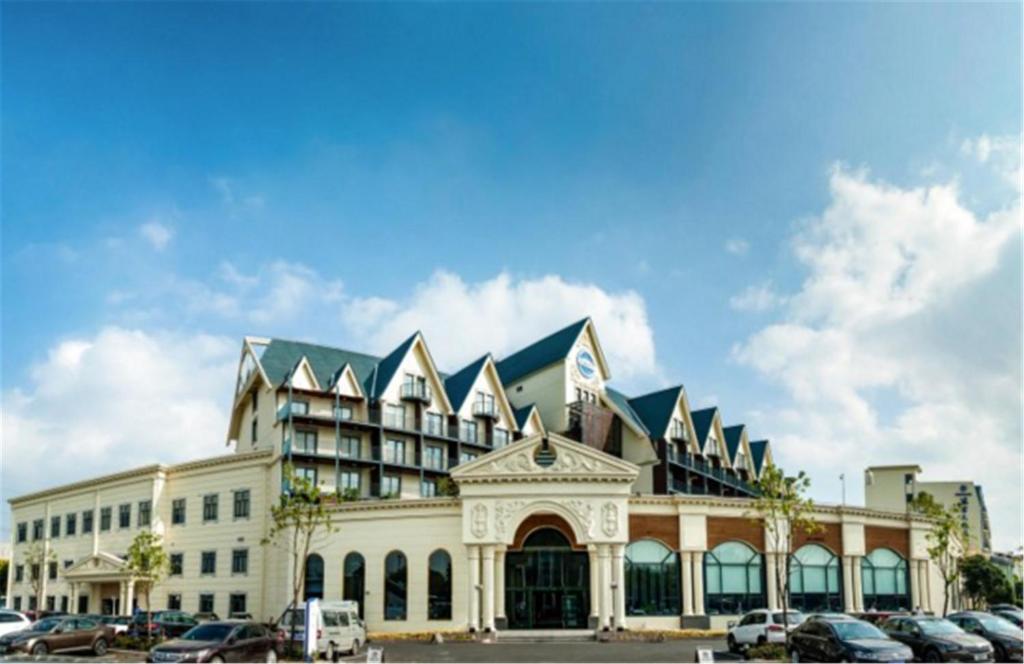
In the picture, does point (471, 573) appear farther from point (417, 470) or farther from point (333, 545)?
point (417, 470)

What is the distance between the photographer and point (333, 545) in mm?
44938

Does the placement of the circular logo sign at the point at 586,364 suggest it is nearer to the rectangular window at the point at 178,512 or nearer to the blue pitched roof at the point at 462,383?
the blue pitched roof at the point at 462,383

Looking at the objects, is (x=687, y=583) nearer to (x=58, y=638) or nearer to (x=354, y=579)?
(x=354, y=579)

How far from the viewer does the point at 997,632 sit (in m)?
30.0

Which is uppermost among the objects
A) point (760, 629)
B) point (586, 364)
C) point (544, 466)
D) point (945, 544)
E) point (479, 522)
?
point (586, 364)

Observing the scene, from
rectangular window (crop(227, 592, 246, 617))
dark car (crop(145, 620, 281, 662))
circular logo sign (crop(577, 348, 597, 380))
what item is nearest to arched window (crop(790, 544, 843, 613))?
circular logo sign (crop(577, 348, 597, 380))

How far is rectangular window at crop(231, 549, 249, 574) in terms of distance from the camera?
48.6m

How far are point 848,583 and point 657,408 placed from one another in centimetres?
2306

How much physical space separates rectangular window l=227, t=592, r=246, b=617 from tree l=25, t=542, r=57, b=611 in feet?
64.5

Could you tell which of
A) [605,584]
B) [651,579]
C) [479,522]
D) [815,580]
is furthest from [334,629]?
[815,580]

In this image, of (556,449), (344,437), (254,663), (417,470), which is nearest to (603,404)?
(417,470)

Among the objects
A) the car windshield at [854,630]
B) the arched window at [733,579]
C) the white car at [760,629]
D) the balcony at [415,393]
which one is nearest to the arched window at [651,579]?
the arched window at [733,579]

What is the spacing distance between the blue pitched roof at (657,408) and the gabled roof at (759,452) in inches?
714

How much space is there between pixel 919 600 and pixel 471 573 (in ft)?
80.6
